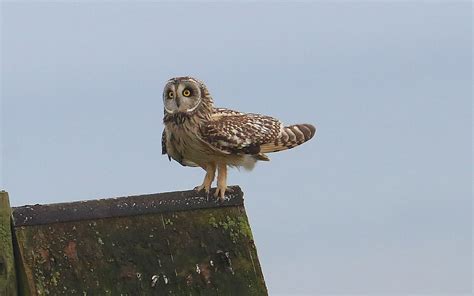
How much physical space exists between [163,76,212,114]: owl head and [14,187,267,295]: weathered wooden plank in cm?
270

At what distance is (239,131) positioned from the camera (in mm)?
10273

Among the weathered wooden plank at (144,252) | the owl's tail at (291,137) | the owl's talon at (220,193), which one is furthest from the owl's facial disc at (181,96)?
the weathered wooden plank at (144,252)

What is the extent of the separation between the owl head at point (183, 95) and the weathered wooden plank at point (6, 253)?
348 cm

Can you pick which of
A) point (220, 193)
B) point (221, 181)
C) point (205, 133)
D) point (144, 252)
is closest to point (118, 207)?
point (144, 252)

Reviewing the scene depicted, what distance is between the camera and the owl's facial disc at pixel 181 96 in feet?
33.4

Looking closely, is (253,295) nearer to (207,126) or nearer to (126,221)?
(126,221)

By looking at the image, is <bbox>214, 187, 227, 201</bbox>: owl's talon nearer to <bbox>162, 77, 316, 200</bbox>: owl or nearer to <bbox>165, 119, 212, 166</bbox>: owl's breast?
<bbox>162, 77, 316, 200</bbox>: owl

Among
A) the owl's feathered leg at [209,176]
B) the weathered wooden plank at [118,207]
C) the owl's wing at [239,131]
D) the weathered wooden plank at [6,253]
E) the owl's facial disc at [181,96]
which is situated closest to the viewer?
the weathered wooden plank at [6,253]

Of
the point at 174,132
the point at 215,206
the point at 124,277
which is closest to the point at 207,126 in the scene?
the point at 174,132

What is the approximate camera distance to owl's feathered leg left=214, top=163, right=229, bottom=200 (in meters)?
7.83

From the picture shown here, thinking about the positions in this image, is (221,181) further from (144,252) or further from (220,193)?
(144,252)

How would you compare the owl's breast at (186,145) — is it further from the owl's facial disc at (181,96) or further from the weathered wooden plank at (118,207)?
the weathered wooden plank at (118,207)

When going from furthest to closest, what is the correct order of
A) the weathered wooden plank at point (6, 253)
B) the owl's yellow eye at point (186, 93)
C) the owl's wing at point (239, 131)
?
the owl's yellow eye at point (186, 93) → the owl's wing at point (239, 131) → the weathered wooden plank at point (6, 253)

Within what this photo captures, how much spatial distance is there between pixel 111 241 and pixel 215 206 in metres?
0.81
